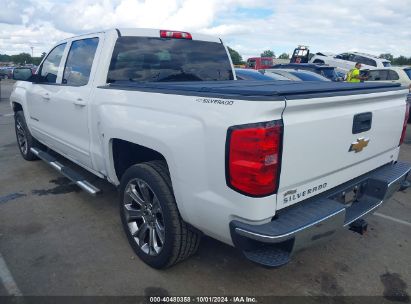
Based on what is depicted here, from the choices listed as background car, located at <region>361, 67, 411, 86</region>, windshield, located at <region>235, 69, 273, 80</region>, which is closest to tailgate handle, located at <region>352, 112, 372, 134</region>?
windshield, located at <region>235, 69, 273, 80</region>

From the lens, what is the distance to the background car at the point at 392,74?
1202 cm

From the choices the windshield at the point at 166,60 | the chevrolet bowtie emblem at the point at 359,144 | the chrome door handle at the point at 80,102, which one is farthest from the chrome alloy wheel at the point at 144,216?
the chevrolet bowtie emblem at the point at 359,144

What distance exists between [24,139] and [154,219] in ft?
13.4

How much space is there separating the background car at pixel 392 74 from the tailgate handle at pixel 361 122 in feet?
35.1

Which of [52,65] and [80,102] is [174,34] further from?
[52,65]

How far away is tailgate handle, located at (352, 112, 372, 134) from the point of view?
8.50ft

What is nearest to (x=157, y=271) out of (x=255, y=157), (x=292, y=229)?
(x=292, y=229)

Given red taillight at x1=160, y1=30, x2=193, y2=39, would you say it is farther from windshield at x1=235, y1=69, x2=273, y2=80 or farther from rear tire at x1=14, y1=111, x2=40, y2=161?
windshield at x1=235, y1=69, x2=273, y2=80

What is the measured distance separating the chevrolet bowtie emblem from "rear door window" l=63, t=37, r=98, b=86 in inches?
102

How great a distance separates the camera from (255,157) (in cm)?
206

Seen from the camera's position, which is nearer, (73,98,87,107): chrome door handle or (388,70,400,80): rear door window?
(73,98,87,107): chrome door handle

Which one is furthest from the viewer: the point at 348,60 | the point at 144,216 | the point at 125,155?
the point at 348,60

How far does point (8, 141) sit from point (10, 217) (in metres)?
4.51

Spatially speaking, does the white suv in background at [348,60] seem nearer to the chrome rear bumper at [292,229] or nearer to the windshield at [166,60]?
the windshield at [166,60]
